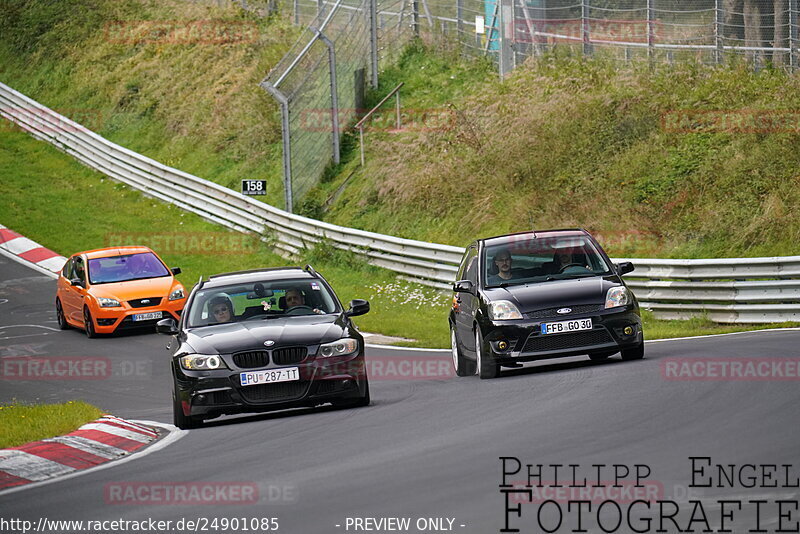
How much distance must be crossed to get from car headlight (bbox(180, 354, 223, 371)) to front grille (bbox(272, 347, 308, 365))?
0.48 m

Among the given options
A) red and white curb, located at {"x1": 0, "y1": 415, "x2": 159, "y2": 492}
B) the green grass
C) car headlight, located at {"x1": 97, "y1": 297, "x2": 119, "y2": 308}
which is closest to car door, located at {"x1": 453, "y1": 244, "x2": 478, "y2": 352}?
red and white curb, located at {"x1": 0, "y1": 415, "x2": 159, "y2": 492}

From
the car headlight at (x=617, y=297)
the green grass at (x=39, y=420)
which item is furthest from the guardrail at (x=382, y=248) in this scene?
the green grass at (x=39, y=420)

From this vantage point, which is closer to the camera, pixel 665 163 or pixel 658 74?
pixel 665 163

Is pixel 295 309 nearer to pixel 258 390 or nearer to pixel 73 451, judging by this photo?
pixel 258 390

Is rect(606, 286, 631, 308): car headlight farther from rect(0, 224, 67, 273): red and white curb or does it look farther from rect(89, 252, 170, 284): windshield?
rect(0, 224, 67, 273): red and white curb

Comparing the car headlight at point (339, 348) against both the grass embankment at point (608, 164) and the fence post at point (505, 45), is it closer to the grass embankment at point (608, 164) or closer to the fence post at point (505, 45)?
the grass embankment at point (608, 164)

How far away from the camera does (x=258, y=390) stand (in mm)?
12273

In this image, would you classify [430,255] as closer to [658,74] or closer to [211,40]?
[658,74]

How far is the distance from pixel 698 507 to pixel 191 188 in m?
30.9

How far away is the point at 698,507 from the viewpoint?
7.22 m

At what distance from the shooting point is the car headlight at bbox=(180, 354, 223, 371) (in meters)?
12.4

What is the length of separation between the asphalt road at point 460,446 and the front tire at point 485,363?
0.78 ft

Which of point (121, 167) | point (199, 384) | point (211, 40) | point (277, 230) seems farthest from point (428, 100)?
point (199, 384)

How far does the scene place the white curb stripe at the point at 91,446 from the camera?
1136 centimetres
